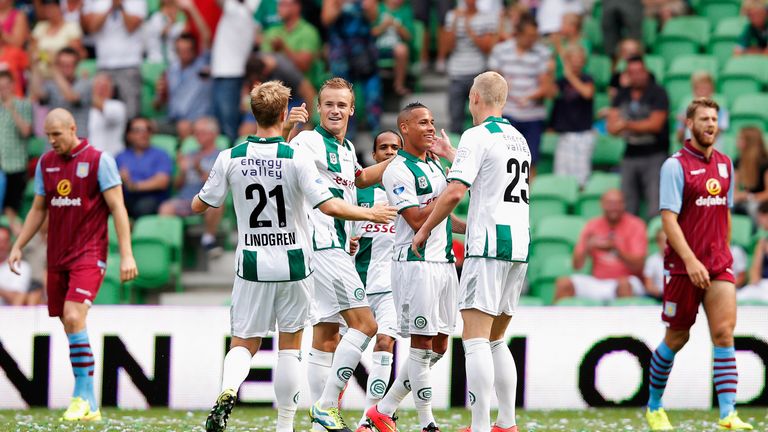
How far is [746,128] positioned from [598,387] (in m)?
4.34

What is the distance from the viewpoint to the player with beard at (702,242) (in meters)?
9.61

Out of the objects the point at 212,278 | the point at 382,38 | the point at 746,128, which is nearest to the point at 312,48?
the point at 382,38

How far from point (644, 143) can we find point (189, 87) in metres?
6.06

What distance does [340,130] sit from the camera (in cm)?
893

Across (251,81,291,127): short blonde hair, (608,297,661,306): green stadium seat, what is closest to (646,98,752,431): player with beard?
(608,297,661,306): green stadium seat

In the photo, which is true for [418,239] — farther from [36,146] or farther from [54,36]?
[54,36]

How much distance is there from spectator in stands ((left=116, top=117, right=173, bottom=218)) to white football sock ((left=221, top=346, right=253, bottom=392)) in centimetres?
753

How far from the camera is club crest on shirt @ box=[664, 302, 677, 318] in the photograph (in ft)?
32.0

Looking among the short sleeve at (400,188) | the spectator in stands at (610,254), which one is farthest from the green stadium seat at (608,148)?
the short sleeve at (400,188)

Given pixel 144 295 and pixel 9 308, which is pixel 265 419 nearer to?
pixel 9 308

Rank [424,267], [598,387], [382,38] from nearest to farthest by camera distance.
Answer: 1. [424,267]
2. [598,387]
3. [382,38]

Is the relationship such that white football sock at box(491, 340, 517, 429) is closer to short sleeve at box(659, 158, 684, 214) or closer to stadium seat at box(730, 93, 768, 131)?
short sleeve at box(659, 158, 684, 214)

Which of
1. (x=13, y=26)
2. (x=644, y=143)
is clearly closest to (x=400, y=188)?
(x=644, y=143)

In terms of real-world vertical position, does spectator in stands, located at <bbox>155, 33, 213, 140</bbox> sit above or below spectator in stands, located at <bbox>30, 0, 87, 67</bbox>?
below
